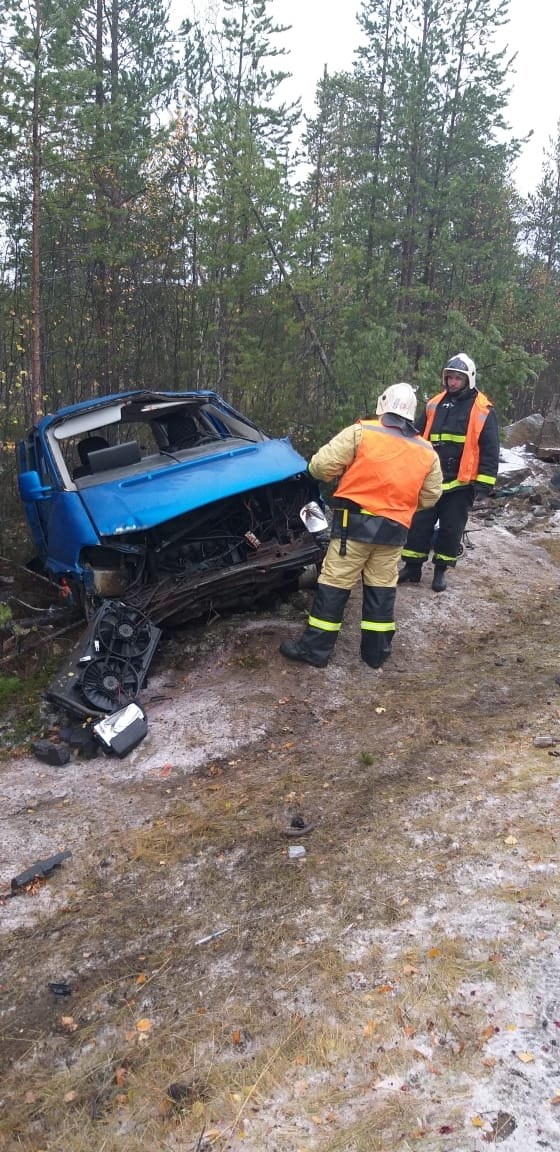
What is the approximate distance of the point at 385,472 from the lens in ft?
15.1

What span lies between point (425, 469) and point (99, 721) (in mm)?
2690

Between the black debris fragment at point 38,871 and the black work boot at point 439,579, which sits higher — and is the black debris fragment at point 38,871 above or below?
below

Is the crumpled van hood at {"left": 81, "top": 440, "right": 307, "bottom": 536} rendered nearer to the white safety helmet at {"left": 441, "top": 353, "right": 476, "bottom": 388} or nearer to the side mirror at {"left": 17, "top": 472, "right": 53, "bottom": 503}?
the side mirror at {"left": 17, "top": 472, "right": 53, "bottom": 503}

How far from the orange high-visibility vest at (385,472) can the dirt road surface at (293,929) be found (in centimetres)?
126

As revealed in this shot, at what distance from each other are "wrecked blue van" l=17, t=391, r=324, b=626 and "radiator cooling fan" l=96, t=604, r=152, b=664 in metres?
0.12

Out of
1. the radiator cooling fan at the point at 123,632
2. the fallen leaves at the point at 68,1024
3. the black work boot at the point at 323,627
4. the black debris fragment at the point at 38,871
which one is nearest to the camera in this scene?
the fallen leaves at the point at 68,1024

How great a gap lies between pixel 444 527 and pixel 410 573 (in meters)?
0.56

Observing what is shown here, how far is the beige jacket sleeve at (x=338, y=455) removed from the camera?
15.0 feet

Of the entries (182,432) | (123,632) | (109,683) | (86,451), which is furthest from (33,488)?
(182,432)

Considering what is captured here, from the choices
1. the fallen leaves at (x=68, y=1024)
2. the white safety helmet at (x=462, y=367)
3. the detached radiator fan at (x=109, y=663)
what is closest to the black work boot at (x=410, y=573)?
the white safety helmet at (x=462, y=367)

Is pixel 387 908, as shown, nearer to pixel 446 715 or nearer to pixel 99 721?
pixel 446 715

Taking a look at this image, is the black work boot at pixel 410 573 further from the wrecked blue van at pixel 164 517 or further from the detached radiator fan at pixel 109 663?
the detached radiator fan at pixel 109 663

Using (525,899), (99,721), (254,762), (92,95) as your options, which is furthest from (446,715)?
(92,95)

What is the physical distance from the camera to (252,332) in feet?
33.8
